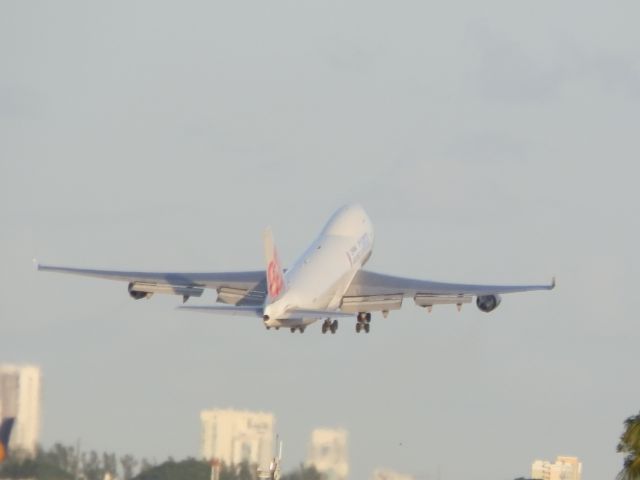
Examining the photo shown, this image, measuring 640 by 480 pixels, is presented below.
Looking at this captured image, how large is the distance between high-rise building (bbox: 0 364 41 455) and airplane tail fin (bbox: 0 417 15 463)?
17.7 inches

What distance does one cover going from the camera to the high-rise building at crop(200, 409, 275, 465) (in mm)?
85438

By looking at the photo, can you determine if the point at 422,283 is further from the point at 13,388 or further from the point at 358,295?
the point at 13,388

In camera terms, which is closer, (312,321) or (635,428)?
(635,428)

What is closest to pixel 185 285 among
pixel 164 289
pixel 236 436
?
pixel 164 289

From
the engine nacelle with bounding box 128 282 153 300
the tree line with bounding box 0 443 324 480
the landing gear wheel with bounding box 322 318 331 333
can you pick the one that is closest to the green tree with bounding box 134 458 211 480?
the tree line with bounding box 0 443 324 480

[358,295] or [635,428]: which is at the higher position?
[358,295]

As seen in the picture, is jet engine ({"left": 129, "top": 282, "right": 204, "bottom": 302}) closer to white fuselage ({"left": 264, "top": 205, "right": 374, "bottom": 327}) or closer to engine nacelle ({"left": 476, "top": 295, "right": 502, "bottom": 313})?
white fuselage ({"left": 264, "top": 205, "right": 374, "bottom": 327})

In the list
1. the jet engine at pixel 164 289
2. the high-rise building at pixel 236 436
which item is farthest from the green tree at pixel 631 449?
the jet engine at pixel 164 289

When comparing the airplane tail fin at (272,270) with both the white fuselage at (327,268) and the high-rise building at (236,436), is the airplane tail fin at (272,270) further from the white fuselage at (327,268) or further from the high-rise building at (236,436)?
the high-rise building at (236,436)

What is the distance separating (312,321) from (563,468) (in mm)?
21251

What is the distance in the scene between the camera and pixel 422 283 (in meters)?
122

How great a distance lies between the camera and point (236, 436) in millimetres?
86562

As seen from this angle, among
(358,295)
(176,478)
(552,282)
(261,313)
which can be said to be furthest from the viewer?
(358,295)

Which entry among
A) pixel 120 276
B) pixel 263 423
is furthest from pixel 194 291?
pixel 263 423
